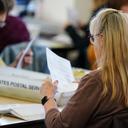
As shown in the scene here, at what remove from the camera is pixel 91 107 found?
6.42 feet

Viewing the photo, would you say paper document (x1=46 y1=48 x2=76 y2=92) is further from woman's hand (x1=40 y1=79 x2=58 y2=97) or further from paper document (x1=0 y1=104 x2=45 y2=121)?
paper document (x1=0 y1=104 x2=45 y2=121)

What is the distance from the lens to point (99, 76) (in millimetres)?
1968

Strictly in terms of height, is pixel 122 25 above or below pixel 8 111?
above

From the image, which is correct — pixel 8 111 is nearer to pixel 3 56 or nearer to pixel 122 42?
pixel 122 42

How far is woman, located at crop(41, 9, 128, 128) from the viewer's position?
6.42 ft

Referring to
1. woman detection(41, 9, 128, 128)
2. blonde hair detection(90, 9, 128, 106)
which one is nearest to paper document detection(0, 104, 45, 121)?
woman detection(41, 9, 128, 128)

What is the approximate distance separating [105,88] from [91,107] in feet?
0.34

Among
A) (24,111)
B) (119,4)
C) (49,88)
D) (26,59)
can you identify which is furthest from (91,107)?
(119,4)

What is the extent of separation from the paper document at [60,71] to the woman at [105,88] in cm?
31

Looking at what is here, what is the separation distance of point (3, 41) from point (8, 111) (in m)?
1.48

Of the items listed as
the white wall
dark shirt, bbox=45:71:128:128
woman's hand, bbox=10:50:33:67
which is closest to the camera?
dark shirt, bbox=45:71:128:128

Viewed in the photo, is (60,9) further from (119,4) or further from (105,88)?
(105,88)

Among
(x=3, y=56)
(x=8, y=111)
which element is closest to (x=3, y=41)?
(x=3, y=56)

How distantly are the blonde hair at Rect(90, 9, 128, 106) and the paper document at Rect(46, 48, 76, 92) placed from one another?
1.13 ft
